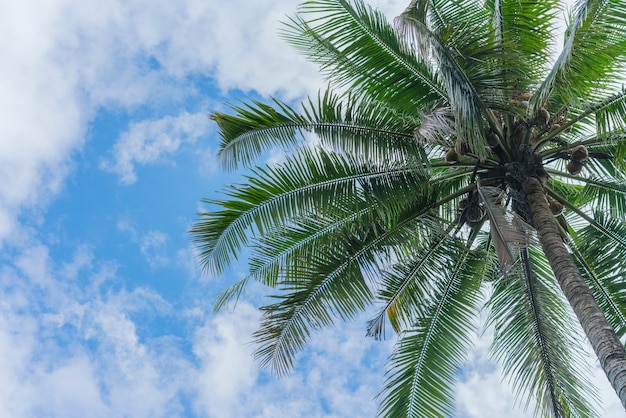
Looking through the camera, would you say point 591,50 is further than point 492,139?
No

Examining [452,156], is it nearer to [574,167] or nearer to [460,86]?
[460,86]

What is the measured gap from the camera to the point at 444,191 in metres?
9.84

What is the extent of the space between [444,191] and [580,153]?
7.19 ft

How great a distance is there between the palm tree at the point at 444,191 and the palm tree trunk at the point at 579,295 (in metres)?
0.03

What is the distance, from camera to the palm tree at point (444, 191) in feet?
24.7

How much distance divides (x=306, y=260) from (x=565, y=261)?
3.26 metres

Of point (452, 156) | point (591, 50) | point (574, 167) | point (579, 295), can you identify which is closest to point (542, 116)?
point (574, 167)

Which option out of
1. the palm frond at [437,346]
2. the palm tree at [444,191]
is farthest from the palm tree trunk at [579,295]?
the palm frond at [437,346]

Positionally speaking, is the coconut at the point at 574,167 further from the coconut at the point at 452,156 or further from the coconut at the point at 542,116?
the coconut at the point at 452,156

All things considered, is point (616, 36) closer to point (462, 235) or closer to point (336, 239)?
point (462, 235)

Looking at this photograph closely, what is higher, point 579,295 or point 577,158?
point 577,158

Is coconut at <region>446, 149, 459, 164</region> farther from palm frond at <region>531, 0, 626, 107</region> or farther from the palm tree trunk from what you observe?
palm frond at <region>531, 0, 626, 107</region>

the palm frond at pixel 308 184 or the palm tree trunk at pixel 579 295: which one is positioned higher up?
the palm frond at pixel 308 184

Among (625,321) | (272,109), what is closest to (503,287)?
(625,321)
